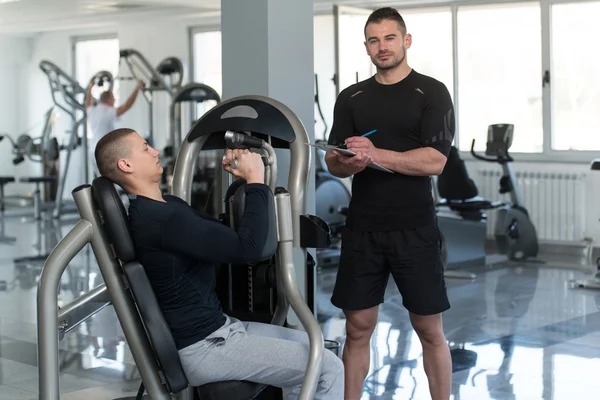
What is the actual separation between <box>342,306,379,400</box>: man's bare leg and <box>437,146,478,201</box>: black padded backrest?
4.00 meters

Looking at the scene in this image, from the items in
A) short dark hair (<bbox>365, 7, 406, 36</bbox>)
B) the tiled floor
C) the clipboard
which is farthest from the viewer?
the tiled floor

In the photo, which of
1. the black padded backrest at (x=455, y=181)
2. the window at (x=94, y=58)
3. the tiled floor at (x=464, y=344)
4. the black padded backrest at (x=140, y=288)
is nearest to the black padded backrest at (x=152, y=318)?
the black padded backrest at (x=140, y=288)

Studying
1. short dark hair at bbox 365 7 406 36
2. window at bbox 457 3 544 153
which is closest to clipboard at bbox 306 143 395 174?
short dark hair at bbox 365 7 406 36

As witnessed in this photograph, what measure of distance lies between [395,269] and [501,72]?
5800 mm

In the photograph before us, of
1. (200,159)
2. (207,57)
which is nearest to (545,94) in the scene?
(200,159)

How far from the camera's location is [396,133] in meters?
2.61

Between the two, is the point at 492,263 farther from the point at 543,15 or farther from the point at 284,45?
the point at 284,45

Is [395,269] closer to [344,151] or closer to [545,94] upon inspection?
[344,151]

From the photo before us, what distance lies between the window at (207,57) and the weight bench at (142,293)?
27.9 feet

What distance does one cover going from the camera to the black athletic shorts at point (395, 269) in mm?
2617

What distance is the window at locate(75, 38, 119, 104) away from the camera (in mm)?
11547

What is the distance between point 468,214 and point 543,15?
2.11m

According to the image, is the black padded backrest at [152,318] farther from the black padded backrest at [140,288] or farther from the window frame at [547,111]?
the window frame at [547,111]

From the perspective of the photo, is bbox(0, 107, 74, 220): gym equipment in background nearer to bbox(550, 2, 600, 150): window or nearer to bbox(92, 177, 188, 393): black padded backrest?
bbox(550, 2, 600, 150): window
